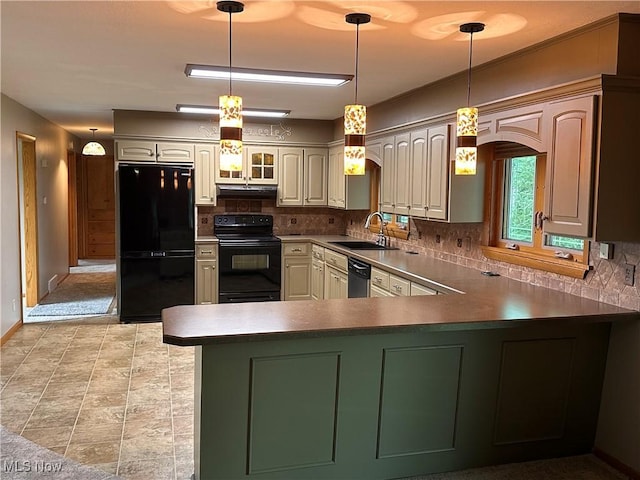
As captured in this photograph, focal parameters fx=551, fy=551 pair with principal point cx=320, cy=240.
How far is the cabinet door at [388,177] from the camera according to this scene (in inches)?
207

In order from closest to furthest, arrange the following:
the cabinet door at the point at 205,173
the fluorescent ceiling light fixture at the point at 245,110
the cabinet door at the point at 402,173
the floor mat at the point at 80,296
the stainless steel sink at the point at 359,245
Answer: the cabinet door at the point at 402,173
the fluorescent ceiling light fixture at the point at 245,110
the stainless steel sink at the point at 359,245
the floor mat at the point at 80,296
the cabinet door at the point at 205,173

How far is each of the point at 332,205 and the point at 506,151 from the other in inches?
120

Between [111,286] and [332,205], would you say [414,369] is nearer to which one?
[332,205]

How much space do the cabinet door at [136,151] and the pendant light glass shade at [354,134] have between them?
14.4 feet

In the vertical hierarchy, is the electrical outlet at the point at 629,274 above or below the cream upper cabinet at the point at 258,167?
below

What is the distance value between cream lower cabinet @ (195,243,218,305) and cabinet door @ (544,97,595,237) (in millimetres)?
4216

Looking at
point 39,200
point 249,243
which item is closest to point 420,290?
point 249,243

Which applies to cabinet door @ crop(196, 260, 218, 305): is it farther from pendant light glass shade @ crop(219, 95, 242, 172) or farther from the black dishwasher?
pendant light glass shade @ crop(219, 95, 242, 172)

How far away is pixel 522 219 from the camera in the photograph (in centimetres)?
406

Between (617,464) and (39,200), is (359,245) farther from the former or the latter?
(39,200)

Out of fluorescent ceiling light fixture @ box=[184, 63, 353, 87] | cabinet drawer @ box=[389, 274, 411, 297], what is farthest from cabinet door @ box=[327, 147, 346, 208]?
fluorescent ceiling light fixture @ box=[184, 63, 353, 87]

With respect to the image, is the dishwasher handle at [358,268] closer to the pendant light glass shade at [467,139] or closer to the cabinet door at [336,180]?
the cabinet door at [336,180]

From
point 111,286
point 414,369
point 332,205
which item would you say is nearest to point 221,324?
point 414,369

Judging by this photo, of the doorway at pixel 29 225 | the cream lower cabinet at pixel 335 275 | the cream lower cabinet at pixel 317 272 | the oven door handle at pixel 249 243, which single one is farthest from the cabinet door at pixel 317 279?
the doorway at pixel 29 225
